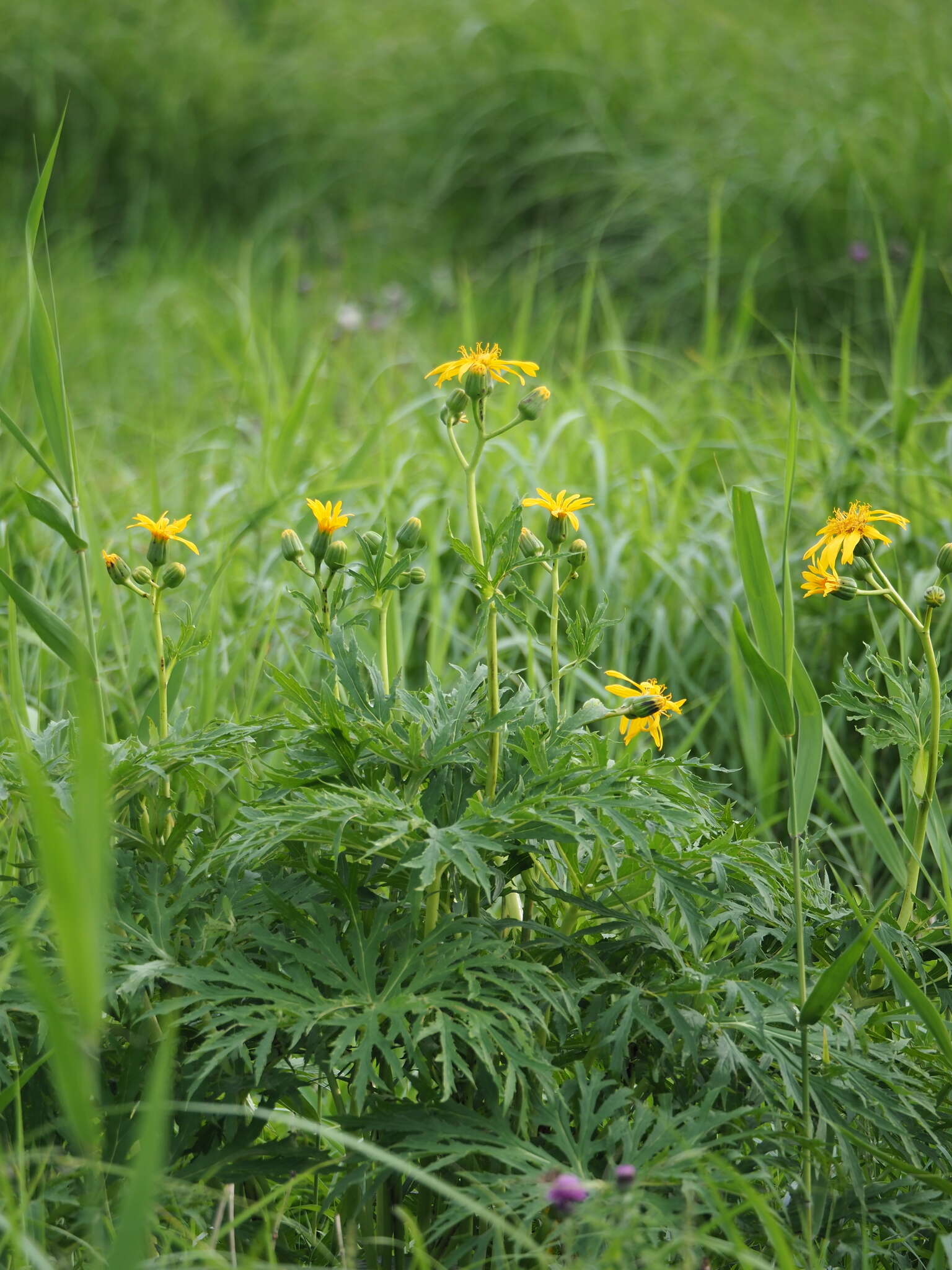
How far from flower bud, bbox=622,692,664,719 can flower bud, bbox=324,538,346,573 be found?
0.31 m

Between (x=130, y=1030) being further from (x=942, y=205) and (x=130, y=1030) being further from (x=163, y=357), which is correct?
(x=942, y=205)

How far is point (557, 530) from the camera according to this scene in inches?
43.8

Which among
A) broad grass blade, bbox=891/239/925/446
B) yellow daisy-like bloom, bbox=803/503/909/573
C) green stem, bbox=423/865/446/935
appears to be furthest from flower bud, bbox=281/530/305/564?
broad grass blade, bbox=891/239/925/446

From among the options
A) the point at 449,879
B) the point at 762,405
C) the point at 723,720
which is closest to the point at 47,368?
the point at 449,879

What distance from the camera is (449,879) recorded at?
105cm

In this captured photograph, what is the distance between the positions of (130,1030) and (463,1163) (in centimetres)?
32

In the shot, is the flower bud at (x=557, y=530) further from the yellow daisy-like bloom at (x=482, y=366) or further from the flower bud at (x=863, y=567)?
the flower bud at (x=863, y=567)

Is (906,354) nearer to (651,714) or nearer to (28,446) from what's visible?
(651,714)

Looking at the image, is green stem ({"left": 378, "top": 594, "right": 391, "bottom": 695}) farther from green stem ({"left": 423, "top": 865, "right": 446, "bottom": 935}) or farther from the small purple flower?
the small purple flower

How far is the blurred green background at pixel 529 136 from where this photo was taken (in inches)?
178

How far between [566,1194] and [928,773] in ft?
1.79

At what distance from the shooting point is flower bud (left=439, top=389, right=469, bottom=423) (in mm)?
1117

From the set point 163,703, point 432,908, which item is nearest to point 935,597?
point 432,908

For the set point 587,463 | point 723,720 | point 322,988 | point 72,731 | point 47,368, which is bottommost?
point 723,720
